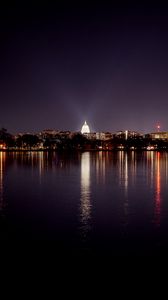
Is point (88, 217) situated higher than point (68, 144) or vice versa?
point (68, 144)

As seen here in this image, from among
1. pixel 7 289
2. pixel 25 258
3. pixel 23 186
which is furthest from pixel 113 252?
pixel 23 186

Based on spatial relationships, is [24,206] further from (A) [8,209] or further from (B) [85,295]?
(B) [85,295]

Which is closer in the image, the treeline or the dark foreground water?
the dark foreground water

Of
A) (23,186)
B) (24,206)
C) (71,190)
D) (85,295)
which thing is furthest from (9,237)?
(23,186)

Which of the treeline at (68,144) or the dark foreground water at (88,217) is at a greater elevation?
the treeline at (68,144)

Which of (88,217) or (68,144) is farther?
(68,144)

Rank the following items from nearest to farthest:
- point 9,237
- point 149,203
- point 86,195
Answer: point 9,237 → point 149,203 → point 86,195

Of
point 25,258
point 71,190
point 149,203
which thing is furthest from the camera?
point 71,190

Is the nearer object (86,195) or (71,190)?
(86,195)

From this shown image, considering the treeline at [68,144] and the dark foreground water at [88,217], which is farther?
the treeline at [68,144]

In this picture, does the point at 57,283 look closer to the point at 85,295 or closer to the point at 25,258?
the point at 85,295

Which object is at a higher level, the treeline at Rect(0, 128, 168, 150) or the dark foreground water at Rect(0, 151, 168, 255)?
the treeline at Rect(0, 128, 168, 150)

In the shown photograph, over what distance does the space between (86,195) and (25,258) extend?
12053 mm

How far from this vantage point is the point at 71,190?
24641 mm
